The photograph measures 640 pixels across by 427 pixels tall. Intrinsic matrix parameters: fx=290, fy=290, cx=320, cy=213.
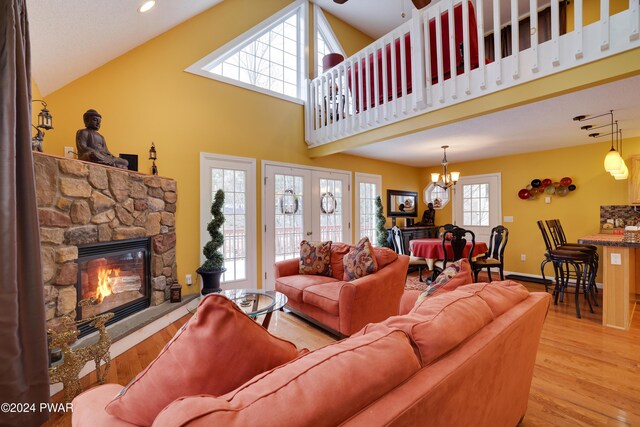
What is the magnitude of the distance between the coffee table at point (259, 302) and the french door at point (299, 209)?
1749 millimetres

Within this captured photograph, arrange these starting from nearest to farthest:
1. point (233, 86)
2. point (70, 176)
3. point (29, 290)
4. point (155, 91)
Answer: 1. point (29, 290)
2. point (70, 176)
3. point (155, 91)
4. point (233, 86)

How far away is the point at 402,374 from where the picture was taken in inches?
31.4

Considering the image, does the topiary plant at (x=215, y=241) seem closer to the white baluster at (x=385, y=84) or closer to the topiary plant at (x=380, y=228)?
the white baluster at (x=385, y=84)

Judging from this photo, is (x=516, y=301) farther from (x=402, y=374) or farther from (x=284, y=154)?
(x=284, y=154)

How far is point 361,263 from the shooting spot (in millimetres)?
3041

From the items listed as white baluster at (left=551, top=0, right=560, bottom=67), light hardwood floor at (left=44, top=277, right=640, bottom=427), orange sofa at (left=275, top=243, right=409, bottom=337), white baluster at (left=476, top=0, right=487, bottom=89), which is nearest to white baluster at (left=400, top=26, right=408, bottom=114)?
white baluster at (left=476, top=0, right=487, bottom=89)

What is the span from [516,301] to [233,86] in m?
4.28

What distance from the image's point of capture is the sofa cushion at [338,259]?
3.55 m

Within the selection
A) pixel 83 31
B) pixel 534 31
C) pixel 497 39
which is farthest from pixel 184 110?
pixel 534 31

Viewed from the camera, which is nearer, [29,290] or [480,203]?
[29,290]

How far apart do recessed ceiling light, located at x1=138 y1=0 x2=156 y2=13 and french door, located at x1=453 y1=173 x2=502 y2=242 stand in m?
5.99

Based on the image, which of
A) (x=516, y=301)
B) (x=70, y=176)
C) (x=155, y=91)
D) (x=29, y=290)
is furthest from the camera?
(x=155, y=91)

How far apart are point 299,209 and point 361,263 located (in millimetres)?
2114

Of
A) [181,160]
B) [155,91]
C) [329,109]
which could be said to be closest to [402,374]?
[181,160]
